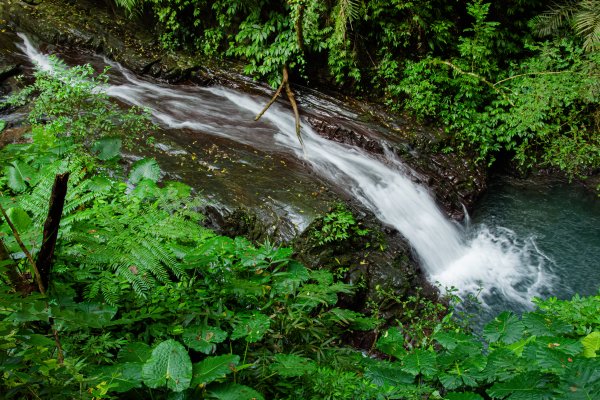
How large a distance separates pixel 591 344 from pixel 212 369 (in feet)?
5.62

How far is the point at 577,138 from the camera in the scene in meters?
7.40

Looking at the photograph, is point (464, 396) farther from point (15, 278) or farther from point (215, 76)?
point (215, 76)

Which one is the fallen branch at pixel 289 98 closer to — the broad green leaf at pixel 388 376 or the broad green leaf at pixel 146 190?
the broad green leaf at pixel 146 190

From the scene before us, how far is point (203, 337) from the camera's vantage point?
1797mm

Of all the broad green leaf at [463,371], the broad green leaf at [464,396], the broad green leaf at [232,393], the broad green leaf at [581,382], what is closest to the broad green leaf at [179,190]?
the broad green leaf at [232,393]

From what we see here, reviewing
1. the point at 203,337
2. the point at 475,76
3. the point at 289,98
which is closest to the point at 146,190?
the point at 203,337

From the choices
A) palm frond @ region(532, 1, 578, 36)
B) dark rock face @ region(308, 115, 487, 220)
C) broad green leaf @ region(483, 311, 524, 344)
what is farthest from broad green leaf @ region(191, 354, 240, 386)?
palm frond @ region(532, 1, 578, 36)

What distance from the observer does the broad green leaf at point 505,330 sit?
1.76m

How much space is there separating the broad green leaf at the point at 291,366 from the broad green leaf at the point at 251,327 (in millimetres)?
140

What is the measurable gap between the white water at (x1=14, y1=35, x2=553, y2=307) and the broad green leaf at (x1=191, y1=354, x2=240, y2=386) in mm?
4318

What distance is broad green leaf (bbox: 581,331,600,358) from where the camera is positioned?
1798 millimetres

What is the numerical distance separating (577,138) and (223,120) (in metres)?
6.48

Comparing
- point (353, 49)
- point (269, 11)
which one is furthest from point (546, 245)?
point (269, 11)

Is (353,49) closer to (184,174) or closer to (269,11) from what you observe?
(269,11)
